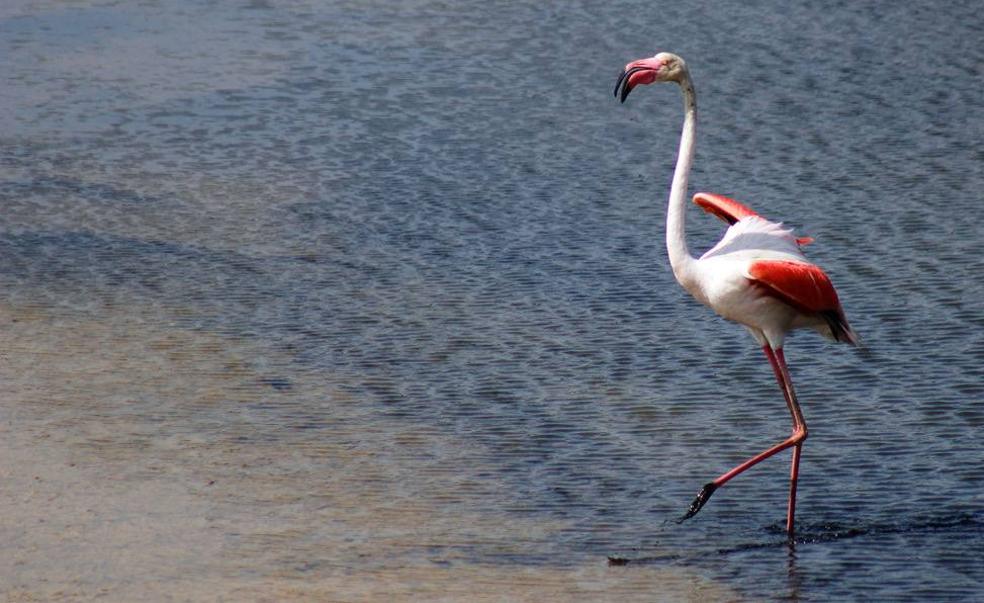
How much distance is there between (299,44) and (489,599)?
842 cm

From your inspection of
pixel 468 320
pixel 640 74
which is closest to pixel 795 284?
pixel 640 74

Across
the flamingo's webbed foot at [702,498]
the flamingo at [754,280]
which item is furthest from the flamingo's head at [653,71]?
the flamingo's webbed foot at [702,498]

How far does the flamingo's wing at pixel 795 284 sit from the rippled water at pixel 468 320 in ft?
2.22

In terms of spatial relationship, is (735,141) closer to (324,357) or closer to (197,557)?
(324,357)

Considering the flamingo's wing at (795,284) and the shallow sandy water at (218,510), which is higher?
the flamingo's wing at (795,284)

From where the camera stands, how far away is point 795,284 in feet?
16.8

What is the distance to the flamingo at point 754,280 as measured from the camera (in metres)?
5.13

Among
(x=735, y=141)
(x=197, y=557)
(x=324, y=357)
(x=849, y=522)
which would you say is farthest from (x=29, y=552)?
(x=735, y=141)

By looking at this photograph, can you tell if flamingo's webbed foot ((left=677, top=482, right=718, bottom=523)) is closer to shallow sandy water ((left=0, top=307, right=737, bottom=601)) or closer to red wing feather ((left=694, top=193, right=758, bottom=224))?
shallow sandy water ((left=0, top=307, right=737, bottom=601))

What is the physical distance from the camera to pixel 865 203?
858 cm

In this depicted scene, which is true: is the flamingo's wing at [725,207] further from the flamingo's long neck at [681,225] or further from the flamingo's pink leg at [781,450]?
the flamingo's pink leg at [781,450]

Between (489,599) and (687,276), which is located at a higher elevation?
(687,276)

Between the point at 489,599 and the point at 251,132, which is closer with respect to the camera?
the point at 489,599

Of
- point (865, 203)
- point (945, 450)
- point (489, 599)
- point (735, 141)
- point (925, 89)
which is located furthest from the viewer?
point (925, 89)
